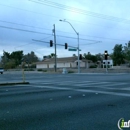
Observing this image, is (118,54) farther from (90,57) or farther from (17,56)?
(17,56)

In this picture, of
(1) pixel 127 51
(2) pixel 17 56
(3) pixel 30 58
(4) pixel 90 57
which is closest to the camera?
(1) pixel 127 51

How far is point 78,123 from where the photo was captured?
607 centimetres

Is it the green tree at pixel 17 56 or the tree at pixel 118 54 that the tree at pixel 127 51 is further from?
the green tree at pixel 17 56

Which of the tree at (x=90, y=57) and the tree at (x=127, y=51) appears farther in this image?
the tree at (x=90, y=57)

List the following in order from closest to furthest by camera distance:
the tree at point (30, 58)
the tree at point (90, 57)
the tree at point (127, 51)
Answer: the tree at point (127, 51) → the tree at point (90, 57) → the tree at point (30, 58)

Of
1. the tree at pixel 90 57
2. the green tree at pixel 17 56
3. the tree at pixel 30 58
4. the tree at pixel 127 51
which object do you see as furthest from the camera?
the tree at pixel 30 58

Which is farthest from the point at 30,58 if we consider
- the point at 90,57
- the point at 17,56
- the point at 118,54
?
the point at 118,54

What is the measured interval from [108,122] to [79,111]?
1627mm

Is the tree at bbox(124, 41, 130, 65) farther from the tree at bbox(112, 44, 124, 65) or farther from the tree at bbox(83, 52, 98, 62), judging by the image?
the tree at bbox(83, 52, 98, 62)

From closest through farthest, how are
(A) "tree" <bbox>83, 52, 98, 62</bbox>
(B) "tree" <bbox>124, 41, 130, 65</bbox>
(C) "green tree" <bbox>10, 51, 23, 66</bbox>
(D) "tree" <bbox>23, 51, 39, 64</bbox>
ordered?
(B) "tree" <bbox>124, 41, 130, 65</bbox> < (A) "tree" <bbox>83, 52, 98, 62</bbox> < (C) "green tree" <bbox>10, 51, 23, 66</bbox> < (D) "tree" <bbox>23, 51, 39, 64</bbox>

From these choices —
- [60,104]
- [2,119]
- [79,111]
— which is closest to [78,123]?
[79,111]

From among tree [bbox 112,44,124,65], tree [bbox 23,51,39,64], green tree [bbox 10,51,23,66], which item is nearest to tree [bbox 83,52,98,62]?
tree [bbox 112,44,124,65]

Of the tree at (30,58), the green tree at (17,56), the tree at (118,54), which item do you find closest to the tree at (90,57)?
the tree at (118,54)

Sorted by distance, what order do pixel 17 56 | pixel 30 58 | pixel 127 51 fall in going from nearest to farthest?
pixel 127 51 < pixel 17 56 < pixel 30 58
